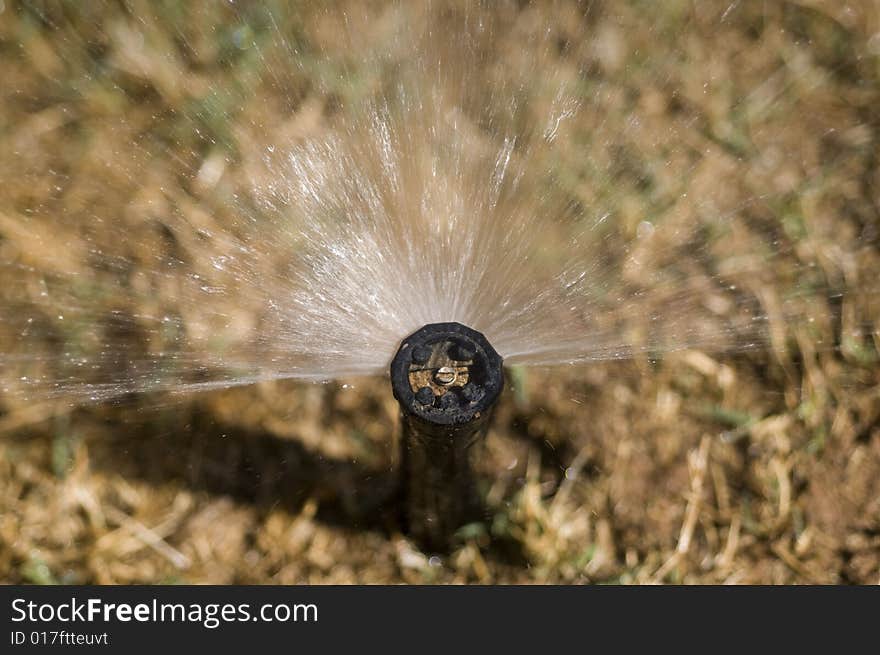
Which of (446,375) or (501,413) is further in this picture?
(501,413)

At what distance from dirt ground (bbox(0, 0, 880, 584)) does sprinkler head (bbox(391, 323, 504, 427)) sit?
2.10ft

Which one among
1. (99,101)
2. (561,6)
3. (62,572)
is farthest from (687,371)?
(99,101)

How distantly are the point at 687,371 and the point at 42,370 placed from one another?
1521 mm

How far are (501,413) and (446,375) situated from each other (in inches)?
25.9

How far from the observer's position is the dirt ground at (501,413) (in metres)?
2.24

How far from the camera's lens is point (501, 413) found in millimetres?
2379

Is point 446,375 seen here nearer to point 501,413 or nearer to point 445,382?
point 445,382

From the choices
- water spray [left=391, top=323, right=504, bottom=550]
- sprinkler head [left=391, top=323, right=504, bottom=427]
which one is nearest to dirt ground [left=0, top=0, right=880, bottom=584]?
water spray [left=391, top=323, right=504, bottom=550]

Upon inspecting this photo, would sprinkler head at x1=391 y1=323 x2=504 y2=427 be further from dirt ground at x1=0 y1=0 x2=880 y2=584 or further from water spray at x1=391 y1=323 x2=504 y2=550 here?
dirt ground at x1=0 y1=0 x2=880 y2=584

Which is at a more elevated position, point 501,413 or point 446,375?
point 501,413

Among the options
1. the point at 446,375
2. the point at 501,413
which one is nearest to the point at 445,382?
the point at 446,375

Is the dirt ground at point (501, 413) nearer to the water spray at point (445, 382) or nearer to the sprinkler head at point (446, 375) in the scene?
the water spray at point (445, 382)

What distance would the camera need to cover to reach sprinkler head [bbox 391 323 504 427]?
170 cm
